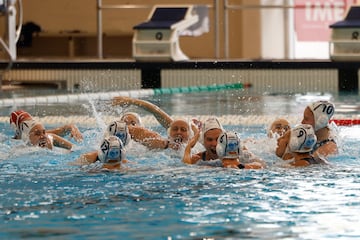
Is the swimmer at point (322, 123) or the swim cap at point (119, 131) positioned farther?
the swimmer at point (322, 123)

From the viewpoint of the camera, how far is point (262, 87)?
12.6 meters

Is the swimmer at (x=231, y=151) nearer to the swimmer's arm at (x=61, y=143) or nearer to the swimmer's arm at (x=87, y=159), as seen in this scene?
the swimmer's arm at (x=87, y=159)

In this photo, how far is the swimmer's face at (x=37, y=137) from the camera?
6898mm

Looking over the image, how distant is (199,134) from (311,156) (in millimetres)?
713

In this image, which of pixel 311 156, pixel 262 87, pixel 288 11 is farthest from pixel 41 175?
pixel 288 11

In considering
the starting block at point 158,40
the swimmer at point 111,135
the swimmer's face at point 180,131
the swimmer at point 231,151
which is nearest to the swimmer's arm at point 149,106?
the swimmer's face at point 180,131

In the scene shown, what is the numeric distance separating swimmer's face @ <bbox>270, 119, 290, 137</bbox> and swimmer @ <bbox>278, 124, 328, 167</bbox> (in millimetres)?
735

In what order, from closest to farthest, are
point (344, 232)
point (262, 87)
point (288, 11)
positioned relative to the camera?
point (344, 232) → point (262, 87) → point (288, 11)

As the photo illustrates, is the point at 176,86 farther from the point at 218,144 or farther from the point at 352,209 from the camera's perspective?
the point at 352,209

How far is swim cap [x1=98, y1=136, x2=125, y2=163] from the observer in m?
5.97

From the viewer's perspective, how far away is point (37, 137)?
22.7 ft

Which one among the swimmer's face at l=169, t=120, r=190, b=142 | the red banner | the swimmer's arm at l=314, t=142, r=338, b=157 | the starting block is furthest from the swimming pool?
the red banner

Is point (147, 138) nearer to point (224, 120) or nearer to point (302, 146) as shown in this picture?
A: point (302, 146)

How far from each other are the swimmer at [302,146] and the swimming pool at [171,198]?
100mm
